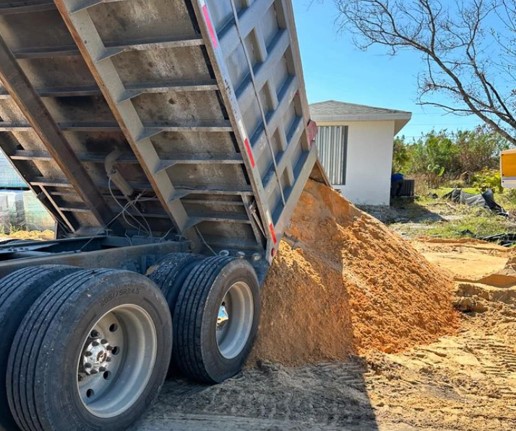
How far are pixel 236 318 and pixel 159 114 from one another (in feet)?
6.76

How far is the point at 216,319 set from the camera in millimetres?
3947

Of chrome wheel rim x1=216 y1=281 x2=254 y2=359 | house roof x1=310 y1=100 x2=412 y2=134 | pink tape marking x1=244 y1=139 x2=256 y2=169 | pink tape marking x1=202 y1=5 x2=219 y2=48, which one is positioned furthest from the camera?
house roof x1=310 y1=100 x2=412 y2=134

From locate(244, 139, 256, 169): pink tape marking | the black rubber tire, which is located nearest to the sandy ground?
the black rubber tire

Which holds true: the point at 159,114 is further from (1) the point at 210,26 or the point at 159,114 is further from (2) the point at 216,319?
(2) the point at 216,319

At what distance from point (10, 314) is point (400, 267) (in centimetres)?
540

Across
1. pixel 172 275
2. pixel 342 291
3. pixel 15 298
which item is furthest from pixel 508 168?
pixel 15 298

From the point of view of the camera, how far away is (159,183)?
455cm

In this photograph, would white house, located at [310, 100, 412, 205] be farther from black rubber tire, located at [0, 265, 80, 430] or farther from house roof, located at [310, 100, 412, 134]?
black rubber tire, located at [0, 265, 80, 430]

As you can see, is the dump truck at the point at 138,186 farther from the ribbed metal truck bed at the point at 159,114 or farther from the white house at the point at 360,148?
the white house at the point at 360,148

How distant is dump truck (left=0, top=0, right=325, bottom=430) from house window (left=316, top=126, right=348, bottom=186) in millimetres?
12261

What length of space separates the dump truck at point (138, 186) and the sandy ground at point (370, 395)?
0.29 m

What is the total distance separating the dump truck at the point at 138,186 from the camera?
2688 millimetres

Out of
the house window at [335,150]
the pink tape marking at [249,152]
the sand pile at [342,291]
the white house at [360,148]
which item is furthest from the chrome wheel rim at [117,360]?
the house window at [335,150]

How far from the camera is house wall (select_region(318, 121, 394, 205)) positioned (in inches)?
690
